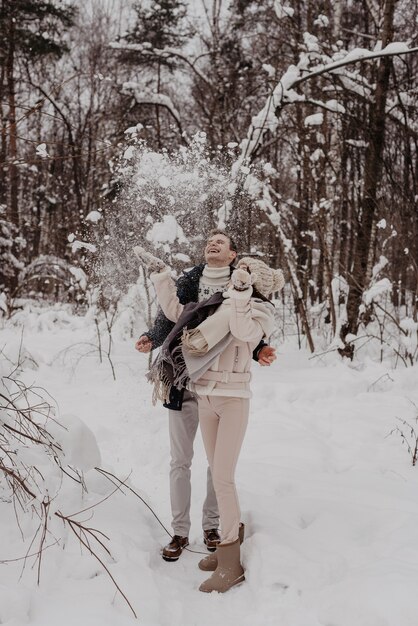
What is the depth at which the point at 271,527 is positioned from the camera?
316 cm

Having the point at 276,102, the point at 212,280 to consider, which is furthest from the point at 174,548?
the point at 276,102

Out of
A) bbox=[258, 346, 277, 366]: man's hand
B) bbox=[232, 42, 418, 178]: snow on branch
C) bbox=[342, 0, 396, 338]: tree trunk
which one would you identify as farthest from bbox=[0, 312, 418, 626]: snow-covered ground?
bbox=[232, 42, 418, 178]: snow on branch

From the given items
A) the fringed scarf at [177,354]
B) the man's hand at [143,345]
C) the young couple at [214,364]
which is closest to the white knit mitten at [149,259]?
the young couple at [214,364]

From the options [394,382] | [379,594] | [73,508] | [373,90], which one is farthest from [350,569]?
[373,90]

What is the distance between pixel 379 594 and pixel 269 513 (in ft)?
3.23

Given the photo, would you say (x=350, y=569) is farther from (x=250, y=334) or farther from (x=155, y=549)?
(x=250, y=334)

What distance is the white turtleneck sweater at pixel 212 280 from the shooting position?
9.96 feet

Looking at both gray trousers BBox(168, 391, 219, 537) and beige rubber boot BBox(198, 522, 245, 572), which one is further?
gray trousers BBox(168, 391, 219, 537)

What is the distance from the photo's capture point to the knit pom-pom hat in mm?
2758

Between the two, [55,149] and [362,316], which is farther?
[55,149]

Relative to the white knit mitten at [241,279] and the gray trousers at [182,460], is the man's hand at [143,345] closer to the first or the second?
the gray trousers at [182,460]

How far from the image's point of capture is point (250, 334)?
8.75 ft

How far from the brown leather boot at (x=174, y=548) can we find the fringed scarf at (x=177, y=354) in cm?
78

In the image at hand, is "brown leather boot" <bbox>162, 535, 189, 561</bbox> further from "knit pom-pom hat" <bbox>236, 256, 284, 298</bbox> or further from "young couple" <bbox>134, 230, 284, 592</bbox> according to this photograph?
"knit pom-pom hat" <bbox>236, 256, 284, 298</bbox>
